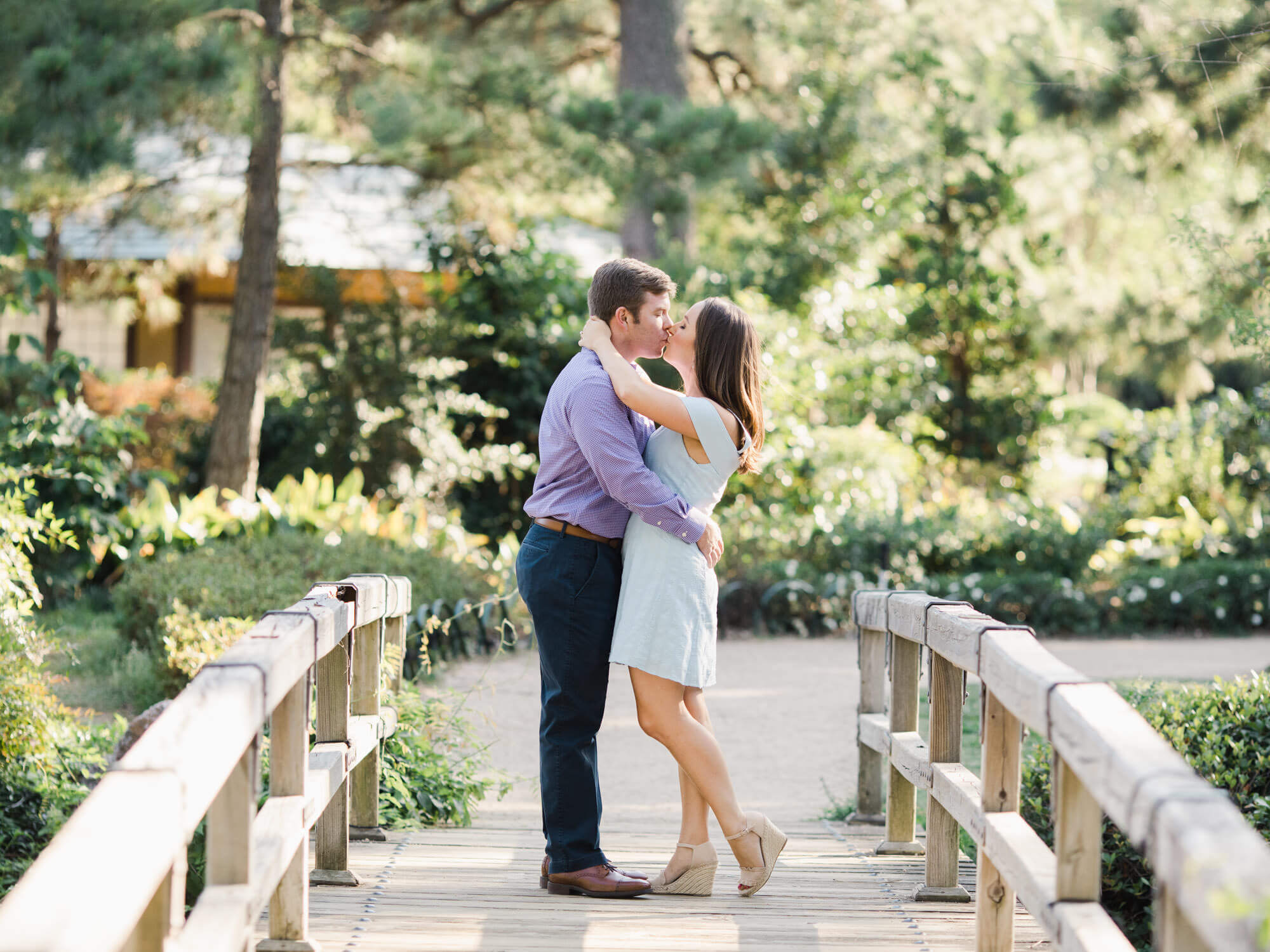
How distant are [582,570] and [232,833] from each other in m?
1.34

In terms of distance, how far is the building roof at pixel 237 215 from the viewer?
10.6m

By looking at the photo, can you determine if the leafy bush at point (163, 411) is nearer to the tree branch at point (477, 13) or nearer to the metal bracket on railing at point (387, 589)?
the tree branch at point (477, 13)

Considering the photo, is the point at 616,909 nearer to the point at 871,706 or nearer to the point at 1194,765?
the point at 871,706

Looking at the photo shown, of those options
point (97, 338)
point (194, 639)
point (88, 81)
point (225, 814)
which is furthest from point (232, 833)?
point (97, 338)

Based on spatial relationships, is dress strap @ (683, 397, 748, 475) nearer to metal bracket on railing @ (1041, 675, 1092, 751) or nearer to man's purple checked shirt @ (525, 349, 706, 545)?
man's purple checked shirt @ (525, 349, 706, 545)

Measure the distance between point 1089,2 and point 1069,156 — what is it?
280 centimetres

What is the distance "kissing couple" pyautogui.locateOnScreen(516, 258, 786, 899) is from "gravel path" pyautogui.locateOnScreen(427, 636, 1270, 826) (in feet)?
5.15

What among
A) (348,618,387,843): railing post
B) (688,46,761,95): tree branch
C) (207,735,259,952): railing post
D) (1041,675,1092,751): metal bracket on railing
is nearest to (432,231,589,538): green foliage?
(688,46,761,95): tree branch

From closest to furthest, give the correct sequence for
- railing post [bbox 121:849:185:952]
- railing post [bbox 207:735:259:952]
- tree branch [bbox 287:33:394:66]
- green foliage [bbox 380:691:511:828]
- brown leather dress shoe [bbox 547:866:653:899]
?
railing post [bbox 121:849:185:952], railing post [bbox 207:735:259:952], brown leather dress shoe [bbox 547:866:653:899], green foliage [bbox 380:691:511:828], tree branch [bbox 287:33:394:66]

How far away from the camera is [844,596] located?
380 inches

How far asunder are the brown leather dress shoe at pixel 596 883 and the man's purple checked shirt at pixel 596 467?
0.91m

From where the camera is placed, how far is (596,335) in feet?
11.3

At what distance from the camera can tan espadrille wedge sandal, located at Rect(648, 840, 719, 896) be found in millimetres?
3471

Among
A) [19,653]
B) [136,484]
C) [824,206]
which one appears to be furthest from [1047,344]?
[19,653]
